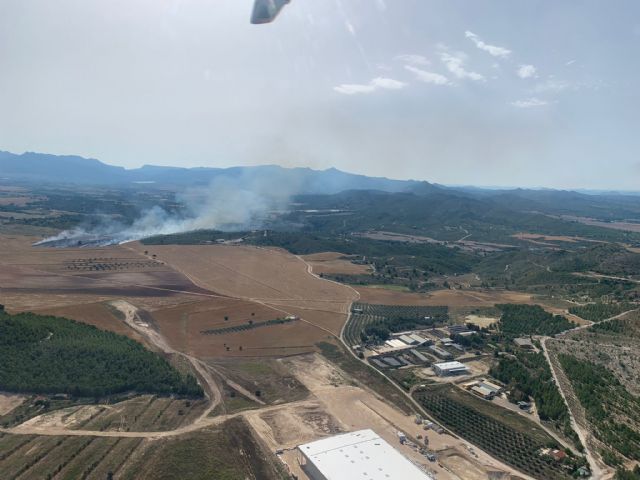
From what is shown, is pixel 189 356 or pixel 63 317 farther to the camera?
pixel 63 317

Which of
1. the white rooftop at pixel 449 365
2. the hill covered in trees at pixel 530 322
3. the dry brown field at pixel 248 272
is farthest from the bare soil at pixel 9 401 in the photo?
the hill covered in trees at pixel 530 322

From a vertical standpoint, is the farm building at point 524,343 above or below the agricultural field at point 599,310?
below

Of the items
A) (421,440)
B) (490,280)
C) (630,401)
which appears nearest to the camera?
(421,440)

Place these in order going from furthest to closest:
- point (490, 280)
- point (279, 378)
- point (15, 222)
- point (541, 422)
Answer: point (15, 222), point (490, 280), point (279, 378), point (541, 422)

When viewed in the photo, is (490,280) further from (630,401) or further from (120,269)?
(120,269)

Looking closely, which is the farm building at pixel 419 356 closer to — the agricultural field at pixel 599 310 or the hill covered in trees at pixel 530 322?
the hill covered in trees at pixel 530 322

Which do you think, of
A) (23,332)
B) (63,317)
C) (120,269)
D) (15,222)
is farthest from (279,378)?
(15,222)

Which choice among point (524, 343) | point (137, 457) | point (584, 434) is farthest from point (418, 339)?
point (137, 457)
